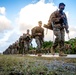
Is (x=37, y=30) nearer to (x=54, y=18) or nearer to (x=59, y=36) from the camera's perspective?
(x=54, y=18)

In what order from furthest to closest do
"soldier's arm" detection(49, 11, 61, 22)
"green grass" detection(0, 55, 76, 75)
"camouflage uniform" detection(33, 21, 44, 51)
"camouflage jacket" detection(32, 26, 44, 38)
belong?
"camouflage jacket" detection(32, 26, 44, 38) → "camouflage uniform" detection(33, 21, 44, 51) → "soldier's arm" detection(49, 11, 61, 22) → "green grass" detection(0, 55, 76, 75)

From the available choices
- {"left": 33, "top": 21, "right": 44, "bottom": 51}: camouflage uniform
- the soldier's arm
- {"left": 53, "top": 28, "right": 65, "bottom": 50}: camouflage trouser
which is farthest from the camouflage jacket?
{"left": 53, "top": 28, "right": 65, "bottom": 50}: camouflage trouser

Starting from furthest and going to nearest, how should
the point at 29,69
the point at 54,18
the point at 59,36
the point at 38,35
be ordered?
the point at 38,35, the point at 54,18, the point at 59,36, the point at 29,69

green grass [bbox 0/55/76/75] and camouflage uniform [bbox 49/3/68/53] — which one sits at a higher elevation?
A: camouflage uniform [bbox 49/3/68/53]

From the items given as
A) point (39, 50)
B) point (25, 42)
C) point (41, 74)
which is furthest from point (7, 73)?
point (25, 42)

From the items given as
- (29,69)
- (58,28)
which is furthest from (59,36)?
(29,69)

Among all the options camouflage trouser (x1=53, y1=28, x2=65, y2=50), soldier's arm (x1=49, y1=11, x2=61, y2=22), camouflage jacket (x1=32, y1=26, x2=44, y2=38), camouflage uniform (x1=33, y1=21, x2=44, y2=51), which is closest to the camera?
camouflage trouser (x1=53, y1=28, x2=65, y2=50)

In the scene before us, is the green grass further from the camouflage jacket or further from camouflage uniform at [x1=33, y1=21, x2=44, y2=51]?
the camouflage jacket

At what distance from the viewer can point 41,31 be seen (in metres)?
21.9

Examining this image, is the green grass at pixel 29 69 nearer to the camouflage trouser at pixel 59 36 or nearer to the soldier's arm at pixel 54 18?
the camouflage trouser at pixel 59 36

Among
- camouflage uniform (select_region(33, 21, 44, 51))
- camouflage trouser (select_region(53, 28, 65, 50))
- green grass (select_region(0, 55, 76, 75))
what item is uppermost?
camouflage uniform (select_region(33, 21, 44, 51))

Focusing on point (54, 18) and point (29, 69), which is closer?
point (29, 69)

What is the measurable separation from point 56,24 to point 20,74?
11.0 metres

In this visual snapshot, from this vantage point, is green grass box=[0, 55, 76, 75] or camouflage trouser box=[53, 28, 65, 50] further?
camouflage trouser box=[53, 28, 65, 50]
